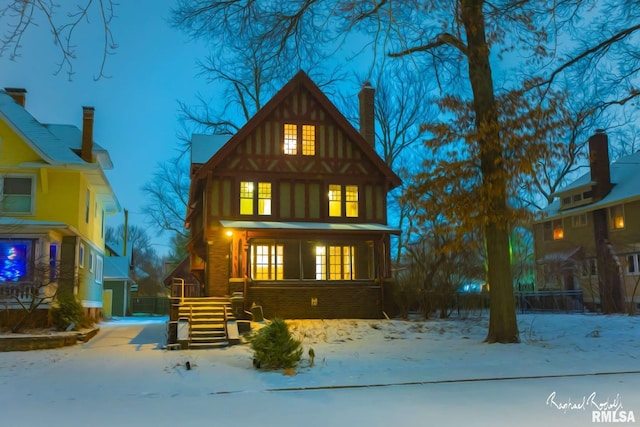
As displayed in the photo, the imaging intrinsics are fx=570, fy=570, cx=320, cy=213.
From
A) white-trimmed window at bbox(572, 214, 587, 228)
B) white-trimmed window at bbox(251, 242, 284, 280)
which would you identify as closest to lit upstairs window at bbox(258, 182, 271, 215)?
white-trimmed window at bbox(251, 242, 284, 280)

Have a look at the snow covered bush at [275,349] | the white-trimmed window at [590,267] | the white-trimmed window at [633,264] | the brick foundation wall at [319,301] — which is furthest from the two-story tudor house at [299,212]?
the white-trimmed window at [633,264]

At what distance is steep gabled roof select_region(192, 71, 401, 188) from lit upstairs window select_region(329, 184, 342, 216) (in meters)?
1.98

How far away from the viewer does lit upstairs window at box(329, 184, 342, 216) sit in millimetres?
24297

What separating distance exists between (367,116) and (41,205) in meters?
15.2

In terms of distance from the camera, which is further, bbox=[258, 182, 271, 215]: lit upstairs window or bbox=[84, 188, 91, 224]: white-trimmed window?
bbox=[258, 182, 271, 215]: lit upstairs window

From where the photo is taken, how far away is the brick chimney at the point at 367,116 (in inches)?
1093

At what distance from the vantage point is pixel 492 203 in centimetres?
1391

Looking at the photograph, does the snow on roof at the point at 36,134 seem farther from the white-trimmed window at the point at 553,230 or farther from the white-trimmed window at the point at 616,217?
the white-trimmed window at the point at 553,230

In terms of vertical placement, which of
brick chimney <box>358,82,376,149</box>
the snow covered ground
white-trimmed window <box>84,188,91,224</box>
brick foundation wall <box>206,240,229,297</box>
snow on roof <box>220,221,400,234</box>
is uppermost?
brick chimney <box>358,82,376,149</box>

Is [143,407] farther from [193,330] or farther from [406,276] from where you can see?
[406,276]

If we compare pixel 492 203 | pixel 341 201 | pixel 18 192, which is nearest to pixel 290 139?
pixel 341 201

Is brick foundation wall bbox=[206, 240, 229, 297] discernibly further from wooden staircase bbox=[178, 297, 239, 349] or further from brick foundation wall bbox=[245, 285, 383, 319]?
wooden staircase bbox=[178, 297, 239, 349]

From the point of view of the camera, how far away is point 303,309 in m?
21.5

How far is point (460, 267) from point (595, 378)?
11.8 meters
